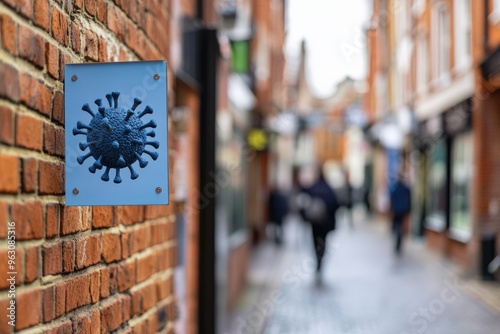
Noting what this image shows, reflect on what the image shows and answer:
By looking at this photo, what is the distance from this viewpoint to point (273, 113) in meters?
24.9

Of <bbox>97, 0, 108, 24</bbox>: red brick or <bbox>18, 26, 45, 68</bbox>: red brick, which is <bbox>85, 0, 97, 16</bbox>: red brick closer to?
<bbox>97, 0, 108, 24</bbox>: red brick

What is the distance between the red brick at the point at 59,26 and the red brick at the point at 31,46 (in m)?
0.12

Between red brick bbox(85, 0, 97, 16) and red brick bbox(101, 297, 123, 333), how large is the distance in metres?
0.91

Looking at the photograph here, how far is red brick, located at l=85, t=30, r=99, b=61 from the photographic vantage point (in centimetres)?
239

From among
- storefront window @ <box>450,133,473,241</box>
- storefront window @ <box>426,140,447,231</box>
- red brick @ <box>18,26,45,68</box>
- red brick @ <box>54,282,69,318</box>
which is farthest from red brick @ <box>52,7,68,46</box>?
storefront window @ <box>426,140,447,231</box>

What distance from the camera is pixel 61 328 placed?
207cm

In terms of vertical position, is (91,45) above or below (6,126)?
above

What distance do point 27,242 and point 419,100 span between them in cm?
2091

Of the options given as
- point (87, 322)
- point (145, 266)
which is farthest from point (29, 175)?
point (145, 266)

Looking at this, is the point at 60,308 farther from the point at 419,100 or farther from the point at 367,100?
the point at 367,100

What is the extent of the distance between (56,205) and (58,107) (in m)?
0.26

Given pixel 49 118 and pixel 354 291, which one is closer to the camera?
pixel 49 118

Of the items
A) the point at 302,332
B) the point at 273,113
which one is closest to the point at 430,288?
the point at 302,332

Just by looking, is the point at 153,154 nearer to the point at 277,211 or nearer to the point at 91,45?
the point at 91,45
